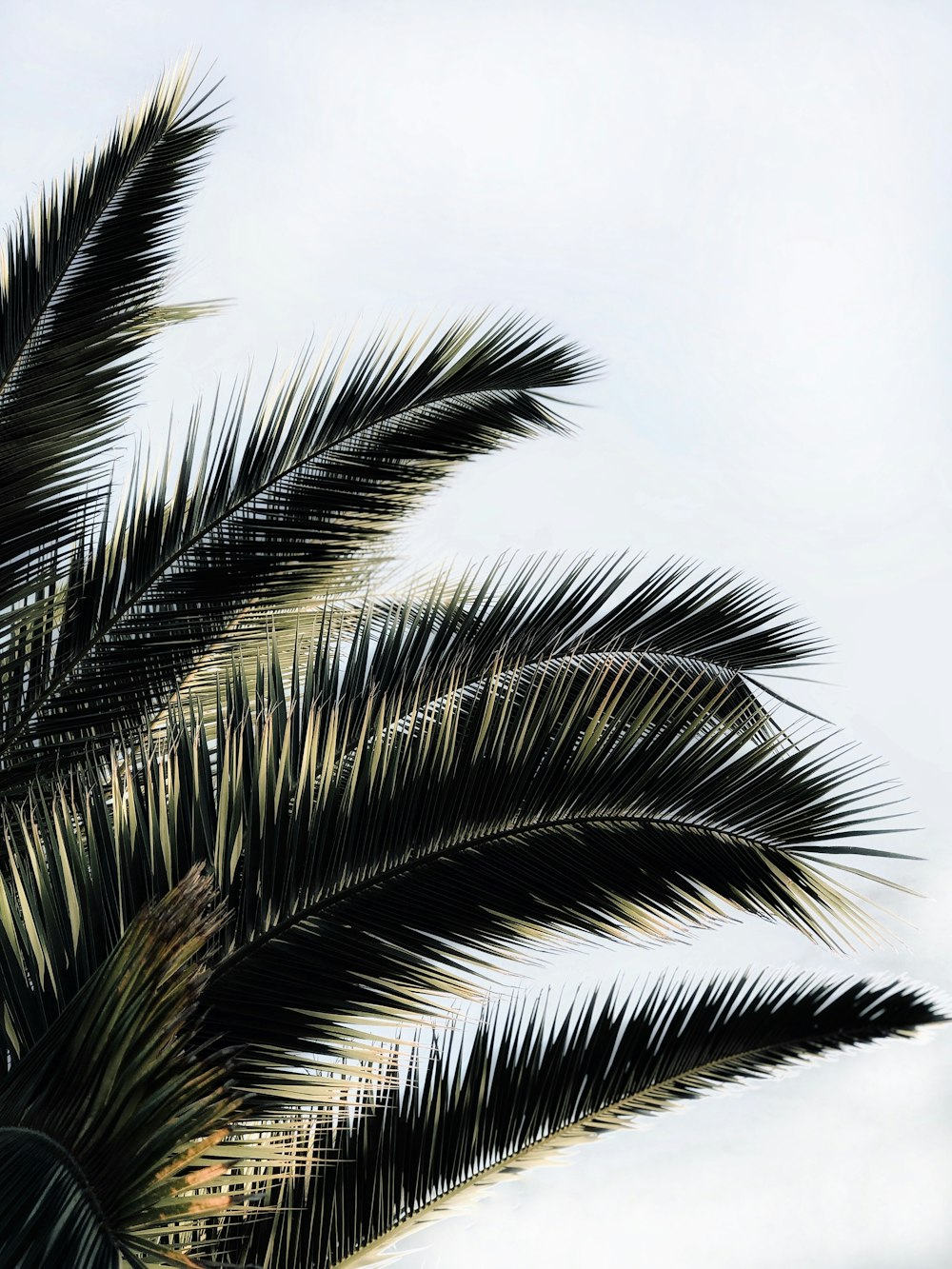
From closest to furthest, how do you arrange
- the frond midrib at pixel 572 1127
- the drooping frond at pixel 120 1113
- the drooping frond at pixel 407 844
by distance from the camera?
the drooping frond at pixel 120 1113 → the drooping frond at pixel 407 844 → the frond midrib at pixel 572 1127

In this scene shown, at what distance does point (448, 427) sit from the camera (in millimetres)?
4996

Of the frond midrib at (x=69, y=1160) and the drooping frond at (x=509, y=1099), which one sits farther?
the drooping frond at (x=509, y=1099)

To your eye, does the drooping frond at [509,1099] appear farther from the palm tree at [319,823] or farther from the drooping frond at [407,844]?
the drooping frond at [407,844]

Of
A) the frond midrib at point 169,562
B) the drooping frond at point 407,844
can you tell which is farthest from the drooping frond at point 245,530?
the drooping frond at point 407,844

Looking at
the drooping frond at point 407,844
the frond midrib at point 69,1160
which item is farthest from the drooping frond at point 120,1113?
the drooping frond at point 407,844

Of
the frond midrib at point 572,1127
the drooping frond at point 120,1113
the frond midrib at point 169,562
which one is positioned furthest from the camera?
the frond midrib at point 169,562

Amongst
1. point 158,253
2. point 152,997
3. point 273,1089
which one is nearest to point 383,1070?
point 273,1089

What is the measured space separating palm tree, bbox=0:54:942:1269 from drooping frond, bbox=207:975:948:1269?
0.03ft

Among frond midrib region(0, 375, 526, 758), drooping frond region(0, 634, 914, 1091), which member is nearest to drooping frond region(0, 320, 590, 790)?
frond midrib region(0, 375, 526, 758)

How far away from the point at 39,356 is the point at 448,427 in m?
1.72

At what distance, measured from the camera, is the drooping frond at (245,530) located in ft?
13.5

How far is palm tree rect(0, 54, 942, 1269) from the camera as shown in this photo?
5.83 feet

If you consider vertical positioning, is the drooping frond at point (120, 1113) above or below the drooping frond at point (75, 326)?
below

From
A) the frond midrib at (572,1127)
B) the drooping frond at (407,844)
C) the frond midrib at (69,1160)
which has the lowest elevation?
the frond midrib at (572,1127)
